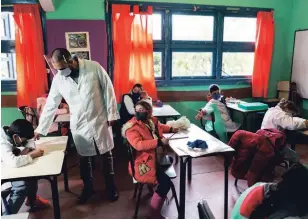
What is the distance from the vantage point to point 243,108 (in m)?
4.01

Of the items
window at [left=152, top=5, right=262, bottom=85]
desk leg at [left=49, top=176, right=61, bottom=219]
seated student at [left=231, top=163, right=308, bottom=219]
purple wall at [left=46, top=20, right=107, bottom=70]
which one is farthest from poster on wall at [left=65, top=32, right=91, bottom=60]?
seated student at [left=231, top=163, right=308, bottom=219]

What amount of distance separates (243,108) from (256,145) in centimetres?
167

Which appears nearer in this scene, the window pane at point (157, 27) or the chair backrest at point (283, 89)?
the window pane at point (157, 27)

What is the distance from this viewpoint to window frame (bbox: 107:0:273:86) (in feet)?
14.5

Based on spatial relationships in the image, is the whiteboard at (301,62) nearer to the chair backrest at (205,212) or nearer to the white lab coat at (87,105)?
the white lab coat at (87,105)

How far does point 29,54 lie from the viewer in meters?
3.91

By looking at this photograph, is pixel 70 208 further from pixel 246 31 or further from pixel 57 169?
pixel 246 31

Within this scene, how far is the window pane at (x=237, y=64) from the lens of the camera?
4.92 metres

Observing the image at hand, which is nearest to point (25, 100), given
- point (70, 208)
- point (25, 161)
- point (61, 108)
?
point (61, 108)

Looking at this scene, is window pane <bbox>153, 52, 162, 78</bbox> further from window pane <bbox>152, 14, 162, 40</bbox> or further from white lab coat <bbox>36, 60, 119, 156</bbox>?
white lab coat <bbox>36, 60, 119, 156</bbox>

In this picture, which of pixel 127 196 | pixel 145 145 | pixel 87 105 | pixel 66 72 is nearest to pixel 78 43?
pixel 66 72

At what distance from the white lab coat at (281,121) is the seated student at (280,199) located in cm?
163

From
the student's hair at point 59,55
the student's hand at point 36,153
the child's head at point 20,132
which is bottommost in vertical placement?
the student's hand at point 36,153

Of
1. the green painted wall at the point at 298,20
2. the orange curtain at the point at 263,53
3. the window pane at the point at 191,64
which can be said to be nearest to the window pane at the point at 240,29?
the orange curtain at the point at 263,53
